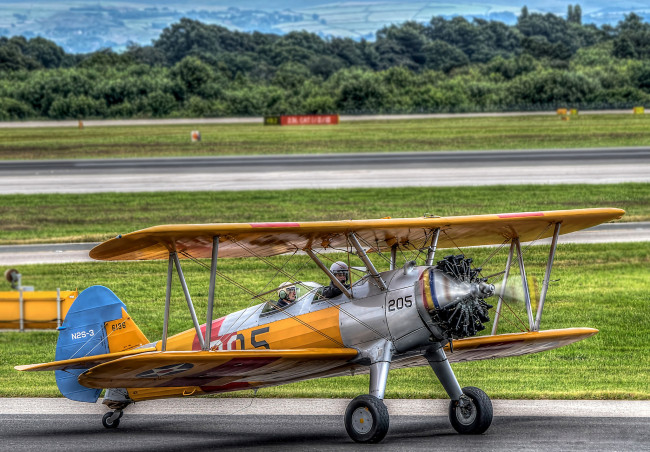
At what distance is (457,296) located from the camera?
10.3 meters

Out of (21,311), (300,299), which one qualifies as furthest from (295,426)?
(21,311)

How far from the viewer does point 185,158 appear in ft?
163

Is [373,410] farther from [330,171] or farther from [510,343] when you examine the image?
[330,171]

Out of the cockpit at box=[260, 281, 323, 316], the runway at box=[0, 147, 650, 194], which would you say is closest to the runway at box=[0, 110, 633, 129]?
the runway at box=[0, 147, 650, 194]

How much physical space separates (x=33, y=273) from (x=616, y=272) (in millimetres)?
14152

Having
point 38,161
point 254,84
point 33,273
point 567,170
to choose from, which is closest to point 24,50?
point 254,84

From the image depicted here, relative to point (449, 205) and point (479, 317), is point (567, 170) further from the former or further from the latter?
point (479, 317)

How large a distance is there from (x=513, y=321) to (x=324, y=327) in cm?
798

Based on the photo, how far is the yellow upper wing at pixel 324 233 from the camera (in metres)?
10.3

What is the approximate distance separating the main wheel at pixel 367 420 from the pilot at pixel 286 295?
172 cm

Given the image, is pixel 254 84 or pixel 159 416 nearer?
pixel 159 416

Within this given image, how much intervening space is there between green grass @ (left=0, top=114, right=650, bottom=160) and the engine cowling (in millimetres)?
41455

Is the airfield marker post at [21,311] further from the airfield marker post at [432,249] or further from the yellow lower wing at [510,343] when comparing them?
the airfield marker post at [432,249]

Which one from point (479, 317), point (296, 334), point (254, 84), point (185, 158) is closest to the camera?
point (479, 317)
